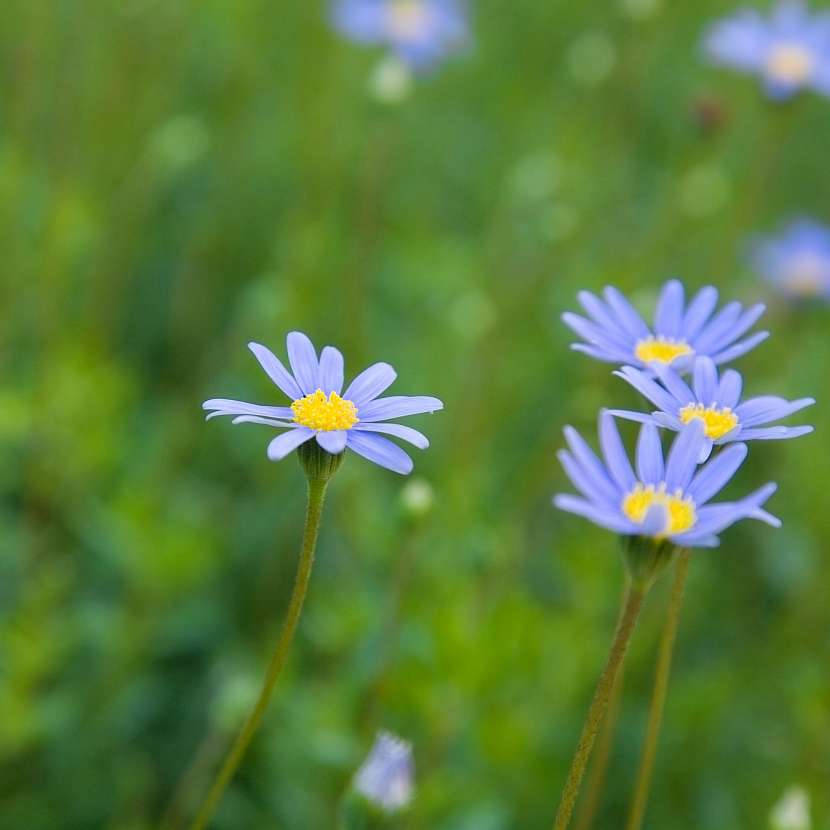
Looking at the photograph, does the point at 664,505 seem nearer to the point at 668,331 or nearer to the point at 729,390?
the point at 729,390

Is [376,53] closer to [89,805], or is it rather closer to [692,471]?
[89,805]

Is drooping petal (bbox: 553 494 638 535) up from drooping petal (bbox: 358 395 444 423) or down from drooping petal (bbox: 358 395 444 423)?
down

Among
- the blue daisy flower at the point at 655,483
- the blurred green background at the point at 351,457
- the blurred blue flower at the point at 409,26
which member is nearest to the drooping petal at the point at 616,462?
the blue daisy flower at the point at 655,483

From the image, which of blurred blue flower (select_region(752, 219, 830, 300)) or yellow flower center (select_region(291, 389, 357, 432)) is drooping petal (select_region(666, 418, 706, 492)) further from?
blurred blue flower (select_region(752, 219, 830, 300))

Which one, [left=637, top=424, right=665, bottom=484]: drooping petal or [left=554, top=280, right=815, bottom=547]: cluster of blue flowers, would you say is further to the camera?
[left=637, top=424, right=665, bottom=484]: drooping petal

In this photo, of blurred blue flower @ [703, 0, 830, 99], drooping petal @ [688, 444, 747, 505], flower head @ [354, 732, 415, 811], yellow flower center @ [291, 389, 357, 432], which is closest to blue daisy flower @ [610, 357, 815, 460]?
drooping petal @ [688, 444, 747, 505]

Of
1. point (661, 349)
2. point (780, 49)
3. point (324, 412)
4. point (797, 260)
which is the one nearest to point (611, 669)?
point (324, 412)

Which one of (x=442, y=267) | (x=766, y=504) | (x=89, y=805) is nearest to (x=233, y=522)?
(x=89, y=805)
